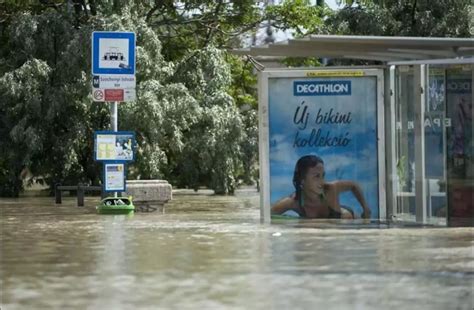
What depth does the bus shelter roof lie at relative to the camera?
14877mm

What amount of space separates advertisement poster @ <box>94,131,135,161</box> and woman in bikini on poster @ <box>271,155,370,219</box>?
4.23 metres

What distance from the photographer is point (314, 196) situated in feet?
55.0

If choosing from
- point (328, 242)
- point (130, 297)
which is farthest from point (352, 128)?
point (130, 297)

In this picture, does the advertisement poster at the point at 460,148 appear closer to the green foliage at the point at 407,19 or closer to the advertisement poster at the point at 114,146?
the advertisement poster at the point at 114,146

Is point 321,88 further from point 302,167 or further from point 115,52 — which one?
point 115,52

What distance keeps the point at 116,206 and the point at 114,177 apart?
595 mm

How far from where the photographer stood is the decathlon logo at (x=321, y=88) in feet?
55.0

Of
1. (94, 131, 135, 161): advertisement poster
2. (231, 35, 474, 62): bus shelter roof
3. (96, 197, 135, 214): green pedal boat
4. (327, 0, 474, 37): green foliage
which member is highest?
(327, 0, 474, 37): green foliage

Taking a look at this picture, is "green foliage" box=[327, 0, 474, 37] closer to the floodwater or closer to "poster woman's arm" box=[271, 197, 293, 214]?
"poster woman's arm" box=[271, 197, 293, 214]

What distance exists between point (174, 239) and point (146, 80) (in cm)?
1359

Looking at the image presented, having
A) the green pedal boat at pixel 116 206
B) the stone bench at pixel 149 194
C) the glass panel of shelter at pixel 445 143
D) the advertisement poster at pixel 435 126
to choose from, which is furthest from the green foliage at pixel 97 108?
the advertisement poster at pixel 435 126

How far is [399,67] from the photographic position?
1659 cm

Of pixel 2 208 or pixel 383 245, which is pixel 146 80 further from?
pixel 383 245

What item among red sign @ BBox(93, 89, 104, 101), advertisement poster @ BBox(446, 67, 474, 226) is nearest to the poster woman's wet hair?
advertisement poster @ BBox(446, 67, 474, 226)
